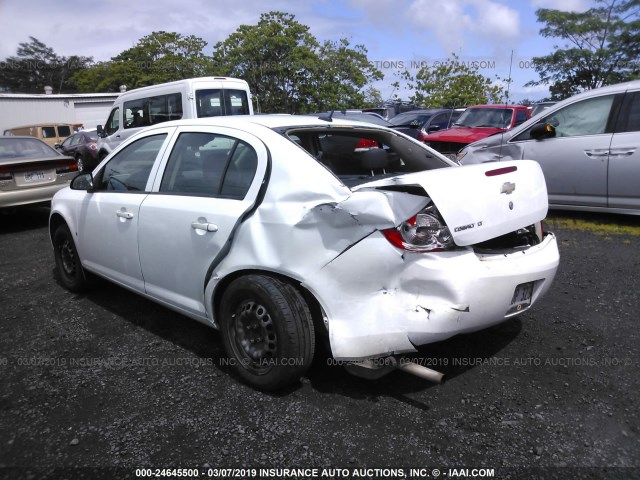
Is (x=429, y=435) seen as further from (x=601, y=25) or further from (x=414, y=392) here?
(x=601, y=25)

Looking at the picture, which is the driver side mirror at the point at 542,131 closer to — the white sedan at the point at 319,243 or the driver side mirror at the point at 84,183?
the white sedan at the point at 319,243

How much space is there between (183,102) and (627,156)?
7654mm

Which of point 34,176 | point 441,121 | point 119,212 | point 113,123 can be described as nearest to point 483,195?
point 119,212

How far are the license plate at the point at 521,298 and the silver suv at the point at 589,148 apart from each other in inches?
154

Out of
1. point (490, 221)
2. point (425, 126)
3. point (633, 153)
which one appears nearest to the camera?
point (490, 221)

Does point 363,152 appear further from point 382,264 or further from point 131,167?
point 131,167

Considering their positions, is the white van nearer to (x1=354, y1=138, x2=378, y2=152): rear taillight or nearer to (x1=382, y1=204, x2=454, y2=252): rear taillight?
(x1=354, y1=138, x2=378, y2=152): rear taillight

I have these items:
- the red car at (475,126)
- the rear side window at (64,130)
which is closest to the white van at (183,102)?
the red car at (475,126)

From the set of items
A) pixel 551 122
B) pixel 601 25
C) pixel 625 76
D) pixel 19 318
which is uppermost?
pixel 601 25

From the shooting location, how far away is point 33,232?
24.0 feet

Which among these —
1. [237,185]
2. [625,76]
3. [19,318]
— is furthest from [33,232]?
[625,76]

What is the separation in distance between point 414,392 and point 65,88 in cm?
6510

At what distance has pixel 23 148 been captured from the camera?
8.00m

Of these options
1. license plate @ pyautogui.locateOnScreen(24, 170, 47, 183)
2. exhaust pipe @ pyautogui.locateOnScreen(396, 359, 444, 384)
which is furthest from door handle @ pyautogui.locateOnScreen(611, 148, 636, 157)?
license plate @ pyautogui.locateOnScreen(24, 170, 47, 183)
